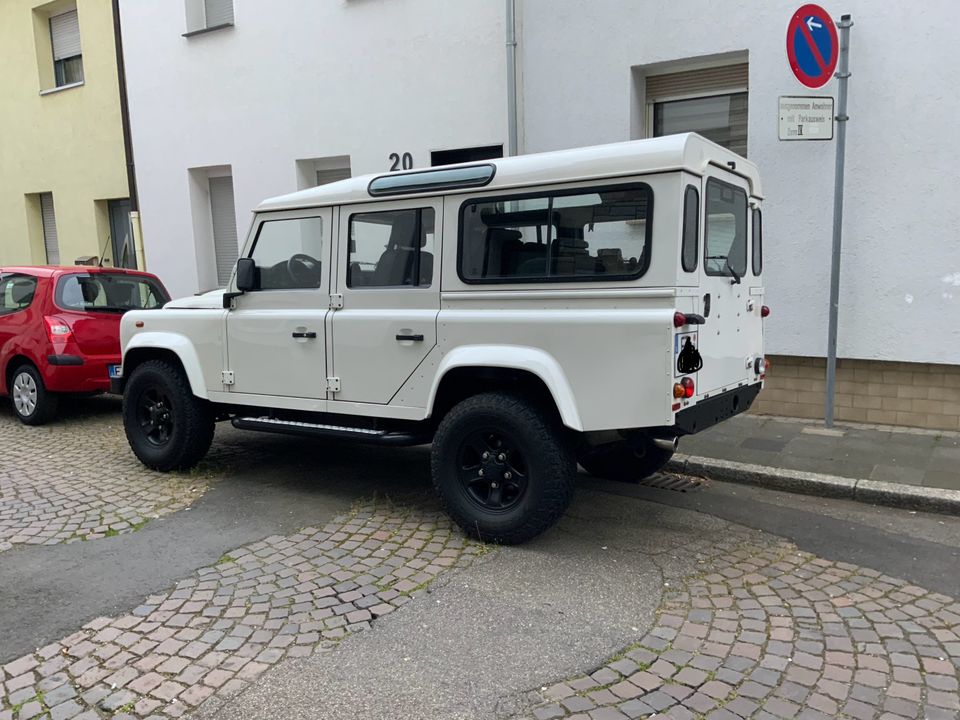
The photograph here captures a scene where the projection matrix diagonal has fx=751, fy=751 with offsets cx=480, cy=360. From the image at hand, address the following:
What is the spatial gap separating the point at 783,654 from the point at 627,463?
7.90ft

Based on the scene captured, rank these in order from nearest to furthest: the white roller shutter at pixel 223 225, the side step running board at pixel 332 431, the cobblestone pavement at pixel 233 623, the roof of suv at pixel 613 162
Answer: the cobblestone pavement at pixel 233 623 → the roof of suv at pixel 613 162 → the side step running board at pixel 332 431 → the white roller shutter at pixel 223 225

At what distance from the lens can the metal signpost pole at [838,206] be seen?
20.3ft

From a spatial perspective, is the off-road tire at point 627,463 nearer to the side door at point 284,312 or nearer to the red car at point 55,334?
the side door at point 284,312

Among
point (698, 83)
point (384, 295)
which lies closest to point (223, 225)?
point (698, 83)

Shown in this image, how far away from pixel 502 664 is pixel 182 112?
1083cm

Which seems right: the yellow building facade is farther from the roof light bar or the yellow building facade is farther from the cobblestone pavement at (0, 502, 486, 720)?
the cobblestone pavement at (0, 502, 486, 720)

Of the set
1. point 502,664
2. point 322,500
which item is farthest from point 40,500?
point 502,664

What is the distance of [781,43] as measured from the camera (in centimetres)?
691

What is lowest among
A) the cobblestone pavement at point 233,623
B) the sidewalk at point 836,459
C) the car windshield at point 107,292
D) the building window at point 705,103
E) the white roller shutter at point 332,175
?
the cobblestone pavement at point 233,623

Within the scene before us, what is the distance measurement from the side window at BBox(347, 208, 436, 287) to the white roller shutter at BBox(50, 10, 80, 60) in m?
11.7

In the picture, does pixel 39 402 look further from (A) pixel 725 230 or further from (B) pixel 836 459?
(B) pixel 836 459

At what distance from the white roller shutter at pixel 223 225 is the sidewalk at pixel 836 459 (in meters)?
7.96

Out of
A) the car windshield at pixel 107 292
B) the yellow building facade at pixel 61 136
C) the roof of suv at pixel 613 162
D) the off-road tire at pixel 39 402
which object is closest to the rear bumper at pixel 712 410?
the roof of suv at pixel 613 162

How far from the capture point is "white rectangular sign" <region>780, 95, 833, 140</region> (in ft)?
20.1
